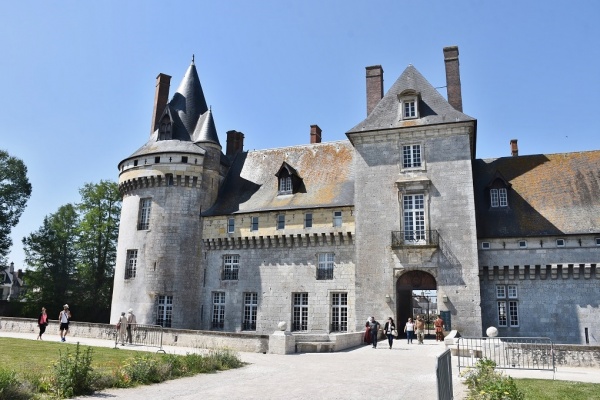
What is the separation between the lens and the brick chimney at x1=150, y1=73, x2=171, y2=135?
31922 millimetres

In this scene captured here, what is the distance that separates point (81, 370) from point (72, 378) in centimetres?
21

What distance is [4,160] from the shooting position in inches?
1524

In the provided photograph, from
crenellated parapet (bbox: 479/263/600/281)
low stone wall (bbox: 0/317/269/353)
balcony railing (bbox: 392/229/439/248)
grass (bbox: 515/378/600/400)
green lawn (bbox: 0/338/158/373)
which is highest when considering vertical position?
balcony railing (bbox: 392/229/439/248)

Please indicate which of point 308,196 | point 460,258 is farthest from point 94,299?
point 460,258

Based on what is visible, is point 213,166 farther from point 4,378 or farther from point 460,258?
point 4,378

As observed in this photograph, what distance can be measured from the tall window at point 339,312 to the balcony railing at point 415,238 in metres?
4.13

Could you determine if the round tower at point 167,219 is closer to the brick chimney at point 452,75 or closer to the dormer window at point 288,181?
the dormer window at point 288,181

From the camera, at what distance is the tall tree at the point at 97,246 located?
39.4m

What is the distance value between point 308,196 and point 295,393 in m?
18.3

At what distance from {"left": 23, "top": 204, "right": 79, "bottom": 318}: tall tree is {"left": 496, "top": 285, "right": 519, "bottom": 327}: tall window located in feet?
109

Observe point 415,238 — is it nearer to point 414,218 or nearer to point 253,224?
point 414,218

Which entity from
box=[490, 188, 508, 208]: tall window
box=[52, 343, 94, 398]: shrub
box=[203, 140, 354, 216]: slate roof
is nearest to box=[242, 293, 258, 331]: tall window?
box=[203, 140, 354, 216]: slate roof

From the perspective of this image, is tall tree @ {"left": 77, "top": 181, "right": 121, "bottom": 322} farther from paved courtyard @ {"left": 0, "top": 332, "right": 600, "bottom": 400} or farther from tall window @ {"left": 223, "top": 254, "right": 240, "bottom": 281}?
paved courtyard @ {"left": 0, "top": 332, "right": 600, "bottom": 400}

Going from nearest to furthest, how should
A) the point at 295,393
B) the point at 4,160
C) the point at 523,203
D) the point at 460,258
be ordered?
the point at 295,393
the point at 460,258
the point at 523,203
the point at 4,160
